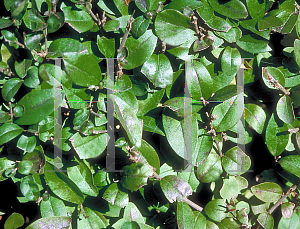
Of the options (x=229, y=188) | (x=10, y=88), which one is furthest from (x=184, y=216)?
(x=10, y=88)

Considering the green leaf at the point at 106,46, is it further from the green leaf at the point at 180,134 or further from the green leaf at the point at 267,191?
the green leaf at the point at 267,191

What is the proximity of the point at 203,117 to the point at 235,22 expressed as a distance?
0.39 m

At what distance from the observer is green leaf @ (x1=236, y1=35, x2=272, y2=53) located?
0.99m

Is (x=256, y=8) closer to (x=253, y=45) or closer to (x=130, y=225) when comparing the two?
(x=253, y=45)

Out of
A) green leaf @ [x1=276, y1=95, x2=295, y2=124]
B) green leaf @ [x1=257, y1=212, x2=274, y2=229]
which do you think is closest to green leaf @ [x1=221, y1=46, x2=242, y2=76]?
green leaf @ [x1=276, y1=95, x2=295, y2=124]

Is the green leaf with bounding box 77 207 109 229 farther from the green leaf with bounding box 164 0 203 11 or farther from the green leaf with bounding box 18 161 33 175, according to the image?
the green leaf with bounding box 164 0 203 11

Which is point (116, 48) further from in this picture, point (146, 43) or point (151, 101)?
point (151, 101)

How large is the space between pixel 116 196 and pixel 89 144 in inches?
8.7

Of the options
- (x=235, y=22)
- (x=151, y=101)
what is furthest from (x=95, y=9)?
(x=235, y=22)

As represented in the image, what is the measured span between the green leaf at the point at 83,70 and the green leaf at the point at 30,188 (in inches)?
16.0

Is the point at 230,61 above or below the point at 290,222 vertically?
above

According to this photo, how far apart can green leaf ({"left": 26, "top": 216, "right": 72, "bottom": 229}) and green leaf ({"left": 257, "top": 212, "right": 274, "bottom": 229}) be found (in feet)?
2.46

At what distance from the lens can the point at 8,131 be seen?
0.90 meters

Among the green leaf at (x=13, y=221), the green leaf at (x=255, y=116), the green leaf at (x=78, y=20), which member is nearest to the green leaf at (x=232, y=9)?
the green leaf at (x=255, y=116)
